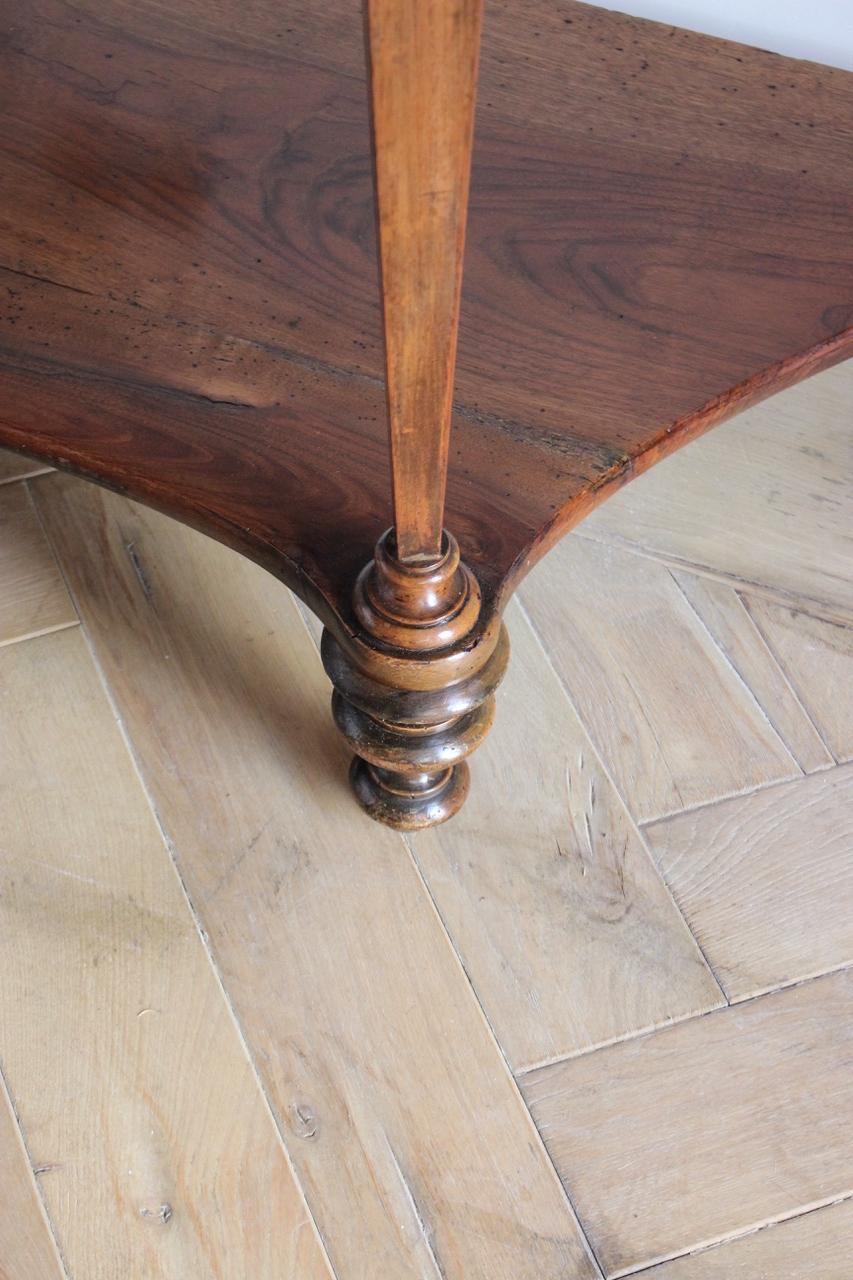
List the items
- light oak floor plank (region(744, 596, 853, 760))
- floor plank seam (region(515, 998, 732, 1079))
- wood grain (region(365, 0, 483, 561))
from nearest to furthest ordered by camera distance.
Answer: wood grain (region(365, 0, 483, 561)) → floor plank seam (region(515, 998, 732, 1079)) → light oak floor plank (region(744, 596, 853, 760))

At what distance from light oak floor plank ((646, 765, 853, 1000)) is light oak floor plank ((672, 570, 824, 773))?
0.02 metres

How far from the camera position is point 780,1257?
51 centimetres

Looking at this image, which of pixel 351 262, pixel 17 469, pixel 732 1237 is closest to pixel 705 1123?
pixel 732 1237

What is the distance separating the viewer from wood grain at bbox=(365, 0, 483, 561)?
0.81 feet

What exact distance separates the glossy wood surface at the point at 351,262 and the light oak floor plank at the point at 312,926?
192 mm

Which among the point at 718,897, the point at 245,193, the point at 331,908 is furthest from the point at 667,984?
the point at 245,193

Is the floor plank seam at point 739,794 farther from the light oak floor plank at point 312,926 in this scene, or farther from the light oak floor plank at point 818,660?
the light oak floor plank at point 312,926

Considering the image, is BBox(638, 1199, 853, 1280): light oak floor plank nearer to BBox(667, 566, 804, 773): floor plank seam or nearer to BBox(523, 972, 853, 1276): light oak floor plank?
BBox(523, 972, 853, 1276): light oak floor plank

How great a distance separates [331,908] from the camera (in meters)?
0.59

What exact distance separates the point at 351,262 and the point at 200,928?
305 millimetres

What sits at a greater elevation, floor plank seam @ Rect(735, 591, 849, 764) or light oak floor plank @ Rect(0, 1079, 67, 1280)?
floor plank seam @ Rect(735, 591, 849, 764)

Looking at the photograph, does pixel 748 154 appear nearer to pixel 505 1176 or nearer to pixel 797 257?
pixel 797 257

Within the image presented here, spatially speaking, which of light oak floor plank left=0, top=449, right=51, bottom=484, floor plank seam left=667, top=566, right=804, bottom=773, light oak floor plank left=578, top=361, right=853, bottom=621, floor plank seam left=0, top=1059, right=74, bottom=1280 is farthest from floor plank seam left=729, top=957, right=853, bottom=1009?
light oak floor plank left=0, top=449, right=51, bottom=484

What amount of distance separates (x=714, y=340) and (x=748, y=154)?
0.11 m
